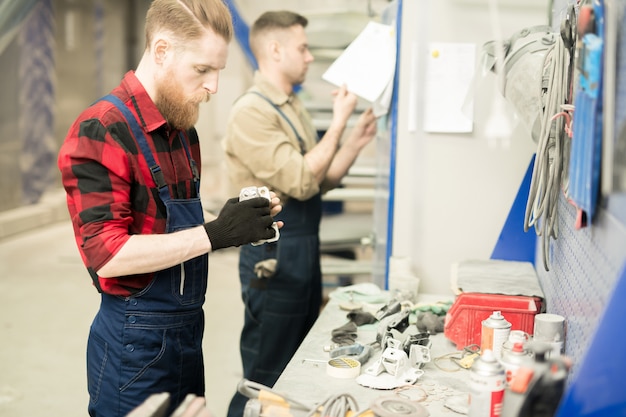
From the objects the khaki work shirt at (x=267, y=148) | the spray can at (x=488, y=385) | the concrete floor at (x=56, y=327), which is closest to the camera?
the spray can at (x=488, y=385)

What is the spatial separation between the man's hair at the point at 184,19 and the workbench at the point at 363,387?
0.97 m

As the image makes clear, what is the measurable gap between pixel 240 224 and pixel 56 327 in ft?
12.1

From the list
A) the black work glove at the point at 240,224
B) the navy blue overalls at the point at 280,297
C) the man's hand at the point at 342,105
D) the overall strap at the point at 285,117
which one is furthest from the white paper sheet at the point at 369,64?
the black work glove at the point at 240,224

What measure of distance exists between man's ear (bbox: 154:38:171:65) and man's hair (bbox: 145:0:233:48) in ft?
0.10

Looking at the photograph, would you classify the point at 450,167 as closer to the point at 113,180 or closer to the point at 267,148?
the point at 267,148

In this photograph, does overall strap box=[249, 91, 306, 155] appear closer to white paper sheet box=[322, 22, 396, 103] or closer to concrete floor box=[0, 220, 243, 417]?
white paper sheet box=[322, 22, 396, 103]

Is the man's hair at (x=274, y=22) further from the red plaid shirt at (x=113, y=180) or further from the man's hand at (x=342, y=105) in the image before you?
the red plaid shirt at (x=113, y=180)

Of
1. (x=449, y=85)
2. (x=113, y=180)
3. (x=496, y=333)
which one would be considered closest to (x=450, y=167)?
(x=449, y=85)

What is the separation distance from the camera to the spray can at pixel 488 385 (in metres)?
1.41

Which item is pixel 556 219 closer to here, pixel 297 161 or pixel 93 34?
pixel 297 161

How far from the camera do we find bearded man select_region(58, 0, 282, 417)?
1.84 m

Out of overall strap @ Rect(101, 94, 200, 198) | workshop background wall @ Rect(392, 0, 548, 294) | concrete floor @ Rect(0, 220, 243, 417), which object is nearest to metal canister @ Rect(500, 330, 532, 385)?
overall strap @ Rect(101, 94, 200, 198)

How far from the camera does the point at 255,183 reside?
3.18 m

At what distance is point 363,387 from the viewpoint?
183cm
